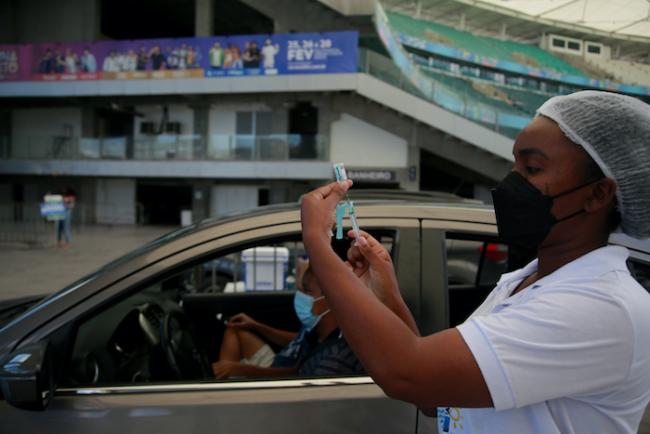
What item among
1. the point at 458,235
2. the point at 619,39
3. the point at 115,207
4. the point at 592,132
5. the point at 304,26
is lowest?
the point at 115,207

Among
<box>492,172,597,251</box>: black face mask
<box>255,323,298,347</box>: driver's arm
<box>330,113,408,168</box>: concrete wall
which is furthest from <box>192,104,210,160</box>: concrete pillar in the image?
<box>492,172,597,251</box>: black face mask

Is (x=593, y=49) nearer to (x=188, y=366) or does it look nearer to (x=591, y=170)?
(x=591, y=170)

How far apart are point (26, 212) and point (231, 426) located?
17981mm

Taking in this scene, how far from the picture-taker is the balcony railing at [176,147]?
69.7ft

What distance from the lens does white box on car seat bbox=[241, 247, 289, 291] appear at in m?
5.60

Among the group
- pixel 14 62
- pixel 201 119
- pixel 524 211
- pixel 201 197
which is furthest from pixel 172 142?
pixel 524 211

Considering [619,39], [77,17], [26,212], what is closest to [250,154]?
[26,212]

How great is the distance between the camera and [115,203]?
2606 cm

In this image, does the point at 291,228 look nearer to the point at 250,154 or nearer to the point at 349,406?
the point at 349,406

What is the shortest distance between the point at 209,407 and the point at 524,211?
3.98 feet

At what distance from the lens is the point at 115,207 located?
2603cm

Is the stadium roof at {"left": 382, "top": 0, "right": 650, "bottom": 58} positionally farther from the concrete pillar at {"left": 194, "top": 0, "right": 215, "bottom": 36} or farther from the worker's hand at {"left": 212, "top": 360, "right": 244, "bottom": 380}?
the concrete pillar at {"left": 194, "top": 0, "right": 215, "bottom": 36}

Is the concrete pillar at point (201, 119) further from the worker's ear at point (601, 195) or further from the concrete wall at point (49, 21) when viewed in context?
the worker's ear at point (601, 195)

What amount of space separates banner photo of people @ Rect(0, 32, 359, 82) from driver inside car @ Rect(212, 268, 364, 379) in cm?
1806
